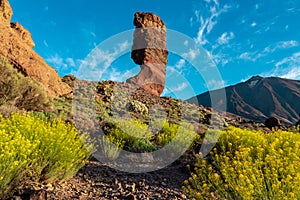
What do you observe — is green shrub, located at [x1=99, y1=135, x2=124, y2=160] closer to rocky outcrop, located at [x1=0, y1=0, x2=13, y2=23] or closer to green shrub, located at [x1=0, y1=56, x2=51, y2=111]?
green shrub, located at [x1=0, y1=56, x2=51, y2=111]

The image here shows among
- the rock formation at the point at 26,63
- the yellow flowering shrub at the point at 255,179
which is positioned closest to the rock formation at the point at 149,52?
the rock formation at the point at 26,63

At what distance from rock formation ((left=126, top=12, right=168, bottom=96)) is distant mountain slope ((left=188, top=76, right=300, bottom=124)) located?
72.1 m

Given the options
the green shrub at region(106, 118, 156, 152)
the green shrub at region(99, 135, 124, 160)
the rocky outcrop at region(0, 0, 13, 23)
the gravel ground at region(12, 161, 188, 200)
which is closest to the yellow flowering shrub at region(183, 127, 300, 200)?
the gravel ground at region(12, 161, 188, 200)

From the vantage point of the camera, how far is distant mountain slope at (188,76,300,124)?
107125 millimetres

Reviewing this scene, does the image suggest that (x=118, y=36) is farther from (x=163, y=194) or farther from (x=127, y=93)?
(x=127, y=93)

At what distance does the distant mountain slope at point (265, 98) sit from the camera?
107125mm

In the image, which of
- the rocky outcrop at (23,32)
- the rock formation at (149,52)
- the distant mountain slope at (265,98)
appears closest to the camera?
the rocky outcrop at (23,32)

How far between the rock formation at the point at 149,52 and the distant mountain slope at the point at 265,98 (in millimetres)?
72112

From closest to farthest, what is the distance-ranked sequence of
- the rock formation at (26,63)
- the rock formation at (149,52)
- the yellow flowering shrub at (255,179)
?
the yellow flowering shrub at (255,179)
the rock formation at (26,63)
the rock formation at (149,52)

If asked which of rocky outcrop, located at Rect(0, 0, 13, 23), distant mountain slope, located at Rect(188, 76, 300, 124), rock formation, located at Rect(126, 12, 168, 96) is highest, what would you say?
distant mountain slope, located at Rect(188, 76, 300, 124)

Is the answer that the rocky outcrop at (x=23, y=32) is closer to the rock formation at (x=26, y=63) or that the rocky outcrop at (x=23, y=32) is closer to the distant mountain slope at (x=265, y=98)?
the rock formation at (x=26, y=63)

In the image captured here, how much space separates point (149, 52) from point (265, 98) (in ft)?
360

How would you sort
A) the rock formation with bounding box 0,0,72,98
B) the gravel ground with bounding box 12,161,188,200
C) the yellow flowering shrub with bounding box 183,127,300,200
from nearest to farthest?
the yellow flowering shrub with bounding box 183,127,300,200, the gravel ground with bounding box 12,161,188,200, the rock formation with bounding box 0,0,72,98

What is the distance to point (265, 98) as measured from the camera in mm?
121625
